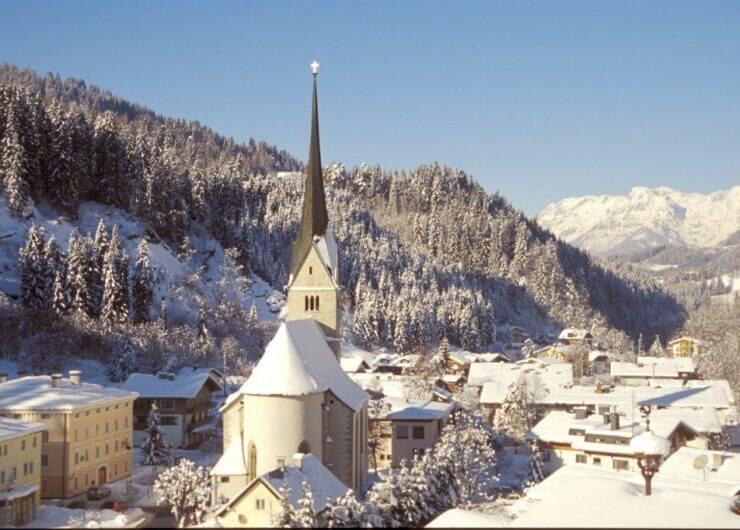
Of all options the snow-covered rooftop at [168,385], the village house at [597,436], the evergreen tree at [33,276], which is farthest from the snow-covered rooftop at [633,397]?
the evergreen tree at [33,276]

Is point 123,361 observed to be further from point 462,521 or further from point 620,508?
point 620,508

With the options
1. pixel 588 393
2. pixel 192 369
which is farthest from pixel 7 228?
pixel 588 393

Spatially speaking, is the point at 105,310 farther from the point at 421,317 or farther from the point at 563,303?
the point at 563,303

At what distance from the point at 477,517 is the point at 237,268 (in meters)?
89.4

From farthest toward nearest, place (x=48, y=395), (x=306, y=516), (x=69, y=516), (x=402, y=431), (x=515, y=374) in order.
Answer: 1. (x=515, y=374)
2. (x=402, y=431)
3. (x=48, y=395)
4. (x=69, y=516)
5. (x=306, y=516)

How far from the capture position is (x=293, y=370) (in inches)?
1529

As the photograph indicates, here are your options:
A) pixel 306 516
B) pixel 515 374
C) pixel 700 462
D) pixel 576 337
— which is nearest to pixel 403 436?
pixel 700 462

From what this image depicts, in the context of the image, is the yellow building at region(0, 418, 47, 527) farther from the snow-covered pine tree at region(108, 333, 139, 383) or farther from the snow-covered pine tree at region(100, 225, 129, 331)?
the snow-covered pine tree at region(100, 225, 129, 331)

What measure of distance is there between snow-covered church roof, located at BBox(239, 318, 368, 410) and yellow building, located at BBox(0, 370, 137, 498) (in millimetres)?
12638

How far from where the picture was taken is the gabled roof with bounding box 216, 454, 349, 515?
30.1 metres

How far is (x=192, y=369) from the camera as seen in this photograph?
69.3 m

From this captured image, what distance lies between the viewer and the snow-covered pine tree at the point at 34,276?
74.2 metres

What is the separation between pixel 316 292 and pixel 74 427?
16.1 metres

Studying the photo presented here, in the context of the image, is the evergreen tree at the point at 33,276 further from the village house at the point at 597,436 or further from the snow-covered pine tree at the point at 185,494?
the snow-covered pine tree at the point at 185,494
